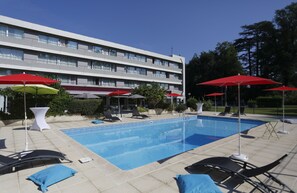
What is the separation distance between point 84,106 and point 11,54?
54.6ft

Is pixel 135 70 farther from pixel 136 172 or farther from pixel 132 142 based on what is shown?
pixel 136 172

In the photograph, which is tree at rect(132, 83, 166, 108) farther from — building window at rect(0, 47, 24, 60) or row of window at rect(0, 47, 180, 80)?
building window at rect(0, 47, 24, 60)

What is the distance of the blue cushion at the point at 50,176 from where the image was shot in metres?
4.05

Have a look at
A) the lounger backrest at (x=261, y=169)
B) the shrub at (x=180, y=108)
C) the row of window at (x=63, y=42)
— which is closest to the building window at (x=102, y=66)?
the row of window at (x=63, y=42)

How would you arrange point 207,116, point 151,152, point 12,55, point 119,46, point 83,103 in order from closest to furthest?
point 151,152, point 83,103, point 207,116, point 12,55, point 119,46

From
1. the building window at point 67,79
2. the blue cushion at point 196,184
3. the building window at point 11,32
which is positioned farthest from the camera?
the building window at point 67,79

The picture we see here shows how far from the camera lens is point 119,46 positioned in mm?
37906

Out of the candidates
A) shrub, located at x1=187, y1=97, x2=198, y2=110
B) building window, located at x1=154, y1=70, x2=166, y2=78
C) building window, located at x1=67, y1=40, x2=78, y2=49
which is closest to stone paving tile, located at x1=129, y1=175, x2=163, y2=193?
shrub, located at x1=187, y1=97, x2=198, y2=110

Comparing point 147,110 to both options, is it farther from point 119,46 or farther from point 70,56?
point 119,46

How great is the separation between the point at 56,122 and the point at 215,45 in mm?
56386

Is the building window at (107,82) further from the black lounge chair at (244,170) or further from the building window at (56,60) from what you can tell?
the black lounge chair at (244,170)

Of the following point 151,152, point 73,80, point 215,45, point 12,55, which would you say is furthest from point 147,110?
point 215,45

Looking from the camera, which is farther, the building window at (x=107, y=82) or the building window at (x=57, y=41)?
the building window at (x=107, y=82)

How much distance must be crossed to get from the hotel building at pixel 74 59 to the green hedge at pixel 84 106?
8848mm
